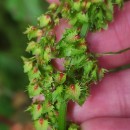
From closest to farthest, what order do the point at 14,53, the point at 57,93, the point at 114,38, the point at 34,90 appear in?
the point at 57,93 → the point at 34,90 → the point at 114,38 → the point at 14,53

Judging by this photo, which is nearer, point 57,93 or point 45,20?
point 57,93

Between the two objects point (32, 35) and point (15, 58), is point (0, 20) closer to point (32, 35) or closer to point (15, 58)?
point (15, 58)

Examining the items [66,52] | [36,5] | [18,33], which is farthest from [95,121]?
[18,33]

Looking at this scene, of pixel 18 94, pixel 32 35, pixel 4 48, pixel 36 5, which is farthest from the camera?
pixel 4 48

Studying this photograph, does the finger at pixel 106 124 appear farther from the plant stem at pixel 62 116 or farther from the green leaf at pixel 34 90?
the green leaf at pixel 34 90

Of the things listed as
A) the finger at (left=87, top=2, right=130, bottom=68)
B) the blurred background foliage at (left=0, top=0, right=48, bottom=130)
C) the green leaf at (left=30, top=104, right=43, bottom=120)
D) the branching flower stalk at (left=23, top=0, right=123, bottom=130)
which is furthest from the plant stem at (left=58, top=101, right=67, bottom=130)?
the blurred background foliage at (left=0, top=0, right=48, bottom=130)

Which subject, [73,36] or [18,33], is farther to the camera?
[18,33]

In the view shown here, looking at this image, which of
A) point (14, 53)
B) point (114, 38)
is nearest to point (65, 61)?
point (114, 38)

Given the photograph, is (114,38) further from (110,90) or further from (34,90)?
(34,90)
